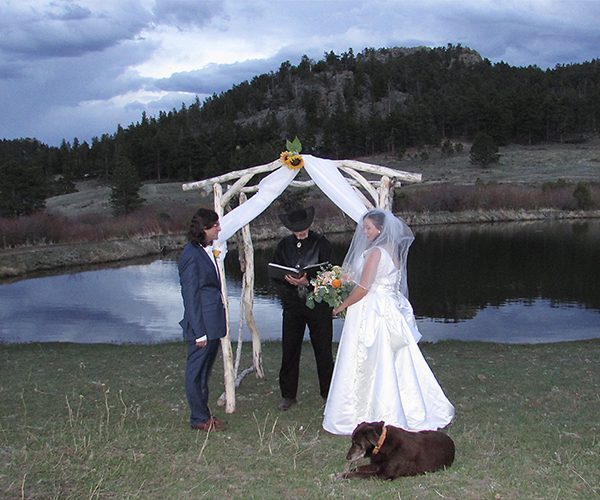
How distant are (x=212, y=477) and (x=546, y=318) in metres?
17.2

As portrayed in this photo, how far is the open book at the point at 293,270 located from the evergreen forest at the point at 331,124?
1605 inches

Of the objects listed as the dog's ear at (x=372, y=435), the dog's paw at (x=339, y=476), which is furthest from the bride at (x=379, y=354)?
the dog's ear at (x=372, y=435)

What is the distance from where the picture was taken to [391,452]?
5.53 meters

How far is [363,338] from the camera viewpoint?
7.17 metres

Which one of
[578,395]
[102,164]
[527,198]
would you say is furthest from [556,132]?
[578,395]

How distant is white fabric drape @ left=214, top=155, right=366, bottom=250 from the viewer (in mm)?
8508

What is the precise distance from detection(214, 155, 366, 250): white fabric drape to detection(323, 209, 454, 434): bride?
121cm

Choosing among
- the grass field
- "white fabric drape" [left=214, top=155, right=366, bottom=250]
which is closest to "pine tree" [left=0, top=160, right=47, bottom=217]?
the grass field

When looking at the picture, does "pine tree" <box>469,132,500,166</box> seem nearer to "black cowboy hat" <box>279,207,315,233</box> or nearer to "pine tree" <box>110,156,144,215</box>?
"pine tree" <box>110,156,144,215</box>

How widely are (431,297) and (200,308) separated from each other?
18462mm

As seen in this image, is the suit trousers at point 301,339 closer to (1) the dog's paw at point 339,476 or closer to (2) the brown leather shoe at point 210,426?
(2) the brown leather shoe at point 210,426

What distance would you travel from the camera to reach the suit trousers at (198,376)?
6934 mm

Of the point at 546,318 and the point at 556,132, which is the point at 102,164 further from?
the point at 546,318

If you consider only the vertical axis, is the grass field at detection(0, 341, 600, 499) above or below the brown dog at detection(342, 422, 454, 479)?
below
